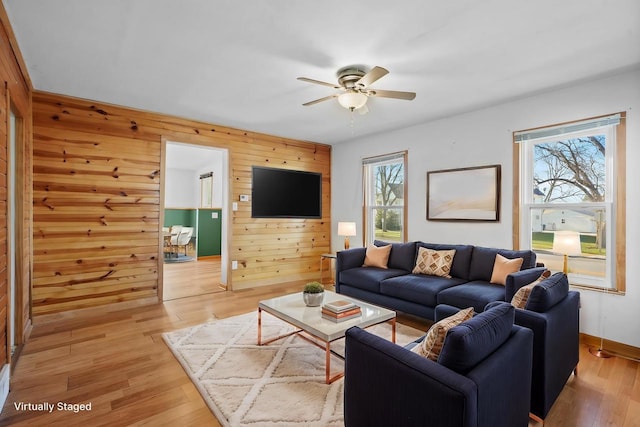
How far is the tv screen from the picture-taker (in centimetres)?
506

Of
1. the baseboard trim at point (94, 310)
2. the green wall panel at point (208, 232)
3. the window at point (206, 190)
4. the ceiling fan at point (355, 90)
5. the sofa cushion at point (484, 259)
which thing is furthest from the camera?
the window at point (206, 190)

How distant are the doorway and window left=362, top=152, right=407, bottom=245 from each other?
2290 millimetres

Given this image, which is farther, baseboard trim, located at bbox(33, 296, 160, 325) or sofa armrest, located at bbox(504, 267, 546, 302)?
baseboard trim, located at bbox(33, 296, 160, 325)

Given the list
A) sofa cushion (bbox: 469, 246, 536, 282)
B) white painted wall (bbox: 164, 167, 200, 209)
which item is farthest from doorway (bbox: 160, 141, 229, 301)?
sofa cushion (bbox: 469, 246, 536, 282)

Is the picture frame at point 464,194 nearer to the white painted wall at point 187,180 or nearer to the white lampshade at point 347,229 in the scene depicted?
the white lampshade at point 347,229

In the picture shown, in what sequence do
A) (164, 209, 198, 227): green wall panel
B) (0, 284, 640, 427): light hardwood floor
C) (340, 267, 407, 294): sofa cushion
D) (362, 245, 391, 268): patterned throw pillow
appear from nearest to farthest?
(0, 284, 640, 427): light hardwood floor
(340, 267, 407, 294): sofa cushion
(362, 245, 391, 268): patterned throw pillow
(164, 209, 198, 227): green wall panel

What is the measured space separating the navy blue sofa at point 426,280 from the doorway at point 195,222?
207 centimetres

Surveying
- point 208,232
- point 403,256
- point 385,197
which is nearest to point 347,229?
point 385,197

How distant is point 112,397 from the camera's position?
2070 mm

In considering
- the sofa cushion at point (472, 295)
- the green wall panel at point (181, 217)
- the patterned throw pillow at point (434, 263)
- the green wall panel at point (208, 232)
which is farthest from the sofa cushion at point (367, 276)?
the green wall panel at point (181, 217)

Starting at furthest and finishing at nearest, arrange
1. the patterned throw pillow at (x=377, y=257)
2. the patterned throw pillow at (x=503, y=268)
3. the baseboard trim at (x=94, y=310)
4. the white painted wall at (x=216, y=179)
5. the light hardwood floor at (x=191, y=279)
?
the white painted wall at (x=216, y=179)
the light hardwood floor at (x=191, y=279)
the patterned throw pillow at (x=377, y=257)
the baseboard trim at (x=94, y=310)
the patterned throw pillow at (x=503, y=268)

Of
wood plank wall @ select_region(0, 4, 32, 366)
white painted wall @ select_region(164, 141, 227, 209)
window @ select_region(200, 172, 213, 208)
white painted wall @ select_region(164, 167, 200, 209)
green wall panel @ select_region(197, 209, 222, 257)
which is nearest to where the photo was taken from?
wood plank wall @ select_region(0, 4, 32, 366)

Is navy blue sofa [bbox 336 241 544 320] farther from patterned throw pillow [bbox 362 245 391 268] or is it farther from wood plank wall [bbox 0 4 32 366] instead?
wood plank wall [bbox 0 4 32 366]

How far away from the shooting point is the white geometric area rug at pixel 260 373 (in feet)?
6.19
